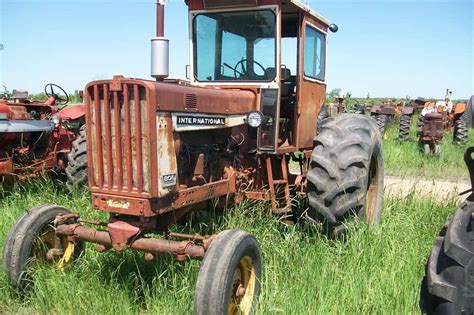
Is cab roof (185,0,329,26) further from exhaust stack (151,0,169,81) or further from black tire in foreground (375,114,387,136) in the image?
black tire in foreground (375,114,387,136)

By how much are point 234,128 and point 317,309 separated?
1.88 meters

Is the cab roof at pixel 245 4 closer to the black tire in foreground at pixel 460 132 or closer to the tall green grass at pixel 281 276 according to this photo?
the tall green grass at pixel 281 276

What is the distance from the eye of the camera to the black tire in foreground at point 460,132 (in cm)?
1498

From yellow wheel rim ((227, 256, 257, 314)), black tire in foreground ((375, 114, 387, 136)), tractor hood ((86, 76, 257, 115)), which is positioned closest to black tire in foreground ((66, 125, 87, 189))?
tractor hood ((86, 76, 257, 115))

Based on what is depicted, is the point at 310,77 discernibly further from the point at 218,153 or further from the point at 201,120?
the point at 201,120

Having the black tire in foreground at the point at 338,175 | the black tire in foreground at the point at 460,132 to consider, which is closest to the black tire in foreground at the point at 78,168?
the black tire in foreground at the point at 338,175

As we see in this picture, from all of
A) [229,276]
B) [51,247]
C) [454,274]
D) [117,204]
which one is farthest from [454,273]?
[51,247]

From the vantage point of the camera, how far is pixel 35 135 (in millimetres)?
7184

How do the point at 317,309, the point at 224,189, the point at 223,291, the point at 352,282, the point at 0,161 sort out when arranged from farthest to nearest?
1. the point at 0,161
2. the point at 224,189
3. the point at 352,282
4. the point at 317,309
5. the point at 223,291

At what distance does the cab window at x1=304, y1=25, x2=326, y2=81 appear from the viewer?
17.2 ft

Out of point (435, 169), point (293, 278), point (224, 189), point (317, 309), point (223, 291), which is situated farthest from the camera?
point (435, 169)

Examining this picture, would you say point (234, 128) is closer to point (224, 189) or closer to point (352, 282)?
point (224, 189)

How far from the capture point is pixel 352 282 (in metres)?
3.55

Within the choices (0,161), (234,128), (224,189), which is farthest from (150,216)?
(0,161)
